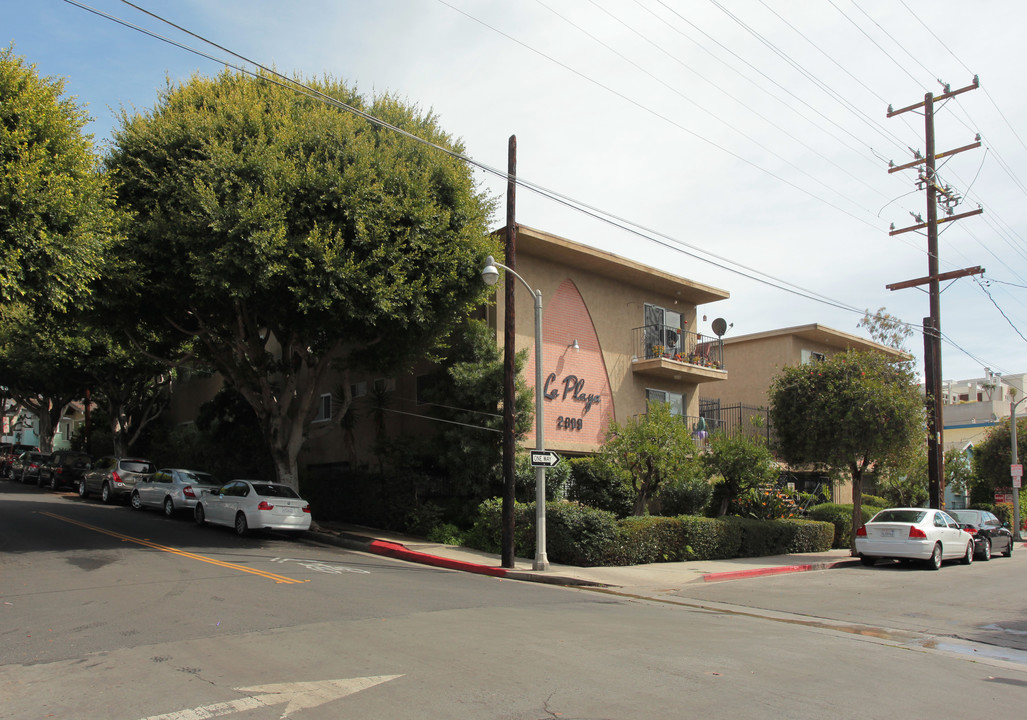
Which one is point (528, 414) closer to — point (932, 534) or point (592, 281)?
point (592, 281)

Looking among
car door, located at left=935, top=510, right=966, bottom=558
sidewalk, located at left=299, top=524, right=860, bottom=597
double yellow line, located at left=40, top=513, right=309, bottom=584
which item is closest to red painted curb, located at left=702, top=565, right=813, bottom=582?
sidewalk, located at left=299, top=524, right=860, bottom=597

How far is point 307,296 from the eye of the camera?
17062mm

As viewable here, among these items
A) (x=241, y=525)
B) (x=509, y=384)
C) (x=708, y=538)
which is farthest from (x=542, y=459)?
(x=241, y=525)

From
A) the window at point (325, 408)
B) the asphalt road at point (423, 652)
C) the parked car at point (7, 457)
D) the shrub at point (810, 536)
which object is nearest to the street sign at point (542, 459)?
the asphalt road at point (423, 652)

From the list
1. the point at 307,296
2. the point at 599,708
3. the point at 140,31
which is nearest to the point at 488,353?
the point at 307,296

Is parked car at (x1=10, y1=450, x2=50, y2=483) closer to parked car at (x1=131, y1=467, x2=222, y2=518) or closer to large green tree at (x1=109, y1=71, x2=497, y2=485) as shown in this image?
parked car at (x1=131, y1=467, x2=222, y2=518)

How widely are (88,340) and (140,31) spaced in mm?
24108

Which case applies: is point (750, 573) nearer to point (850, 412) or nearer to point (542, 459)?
point (542, 459)

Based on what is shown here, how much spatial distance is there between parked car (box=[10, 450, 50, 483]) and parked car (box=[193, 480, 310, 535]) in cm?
2213

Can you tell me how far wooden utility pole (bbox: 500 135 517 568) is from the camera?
16.7m

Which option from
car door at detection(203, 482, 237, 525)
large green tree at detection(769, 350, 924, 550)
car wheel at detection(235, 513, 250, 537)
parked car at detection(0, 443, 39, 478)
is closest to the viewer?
car wheel at detection(235, 513, 250, 537)

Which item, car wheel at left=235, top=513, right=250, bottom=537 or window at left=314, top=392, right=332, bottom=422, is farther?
window at left=314, top=392, right=332, bottom=422

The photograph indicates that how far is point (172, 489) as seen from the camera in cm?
2347

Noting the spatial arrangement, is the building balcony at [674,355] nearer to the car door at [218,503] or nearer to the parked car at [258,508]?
the parked car at [258,508]
